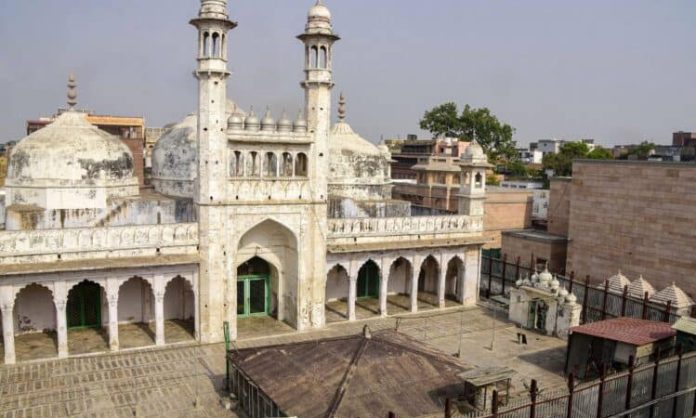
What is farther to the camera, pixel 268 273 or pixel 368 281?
pixel 368 281

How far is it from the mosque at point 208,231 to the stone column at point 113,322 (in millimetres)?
41

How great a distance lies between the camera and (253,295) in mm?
22625

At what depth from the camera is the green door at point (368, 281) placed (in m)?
25.6

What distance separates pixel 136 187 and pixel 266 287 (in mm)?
6594

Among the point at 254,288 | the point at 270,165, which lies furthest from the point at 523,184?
the point at 270,165

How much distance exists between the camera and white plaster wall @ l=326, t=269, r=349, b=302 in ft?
82.3

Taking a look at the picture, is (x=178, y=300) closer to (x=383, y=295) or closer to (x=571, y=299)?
(x=383, y=295)

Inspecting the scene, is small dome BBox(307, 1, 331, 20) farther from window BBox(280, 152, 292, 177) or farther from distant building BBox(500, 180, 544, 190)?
distant building BBox(500, 180, 544, 190)

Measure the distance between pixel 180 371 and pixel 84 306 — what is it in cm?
500

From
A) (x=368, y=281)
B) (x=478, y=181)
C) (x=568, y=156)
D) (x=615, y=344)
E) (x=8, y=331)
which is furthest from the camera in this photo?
(x=568, y=156)

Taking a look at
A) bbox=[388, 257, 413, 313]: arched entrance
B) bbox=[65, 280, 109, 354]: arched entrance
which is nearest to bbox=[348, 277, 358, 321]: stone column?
bbox=[388, 257, 413, 313]: arched entrance

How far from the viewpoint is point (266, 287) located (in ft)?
74.6

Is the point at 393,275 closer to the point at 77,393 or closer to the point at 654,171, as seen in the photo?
the point at 654,171

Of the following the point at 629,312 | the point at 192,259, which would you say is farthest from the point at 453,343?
the point at 192,259
